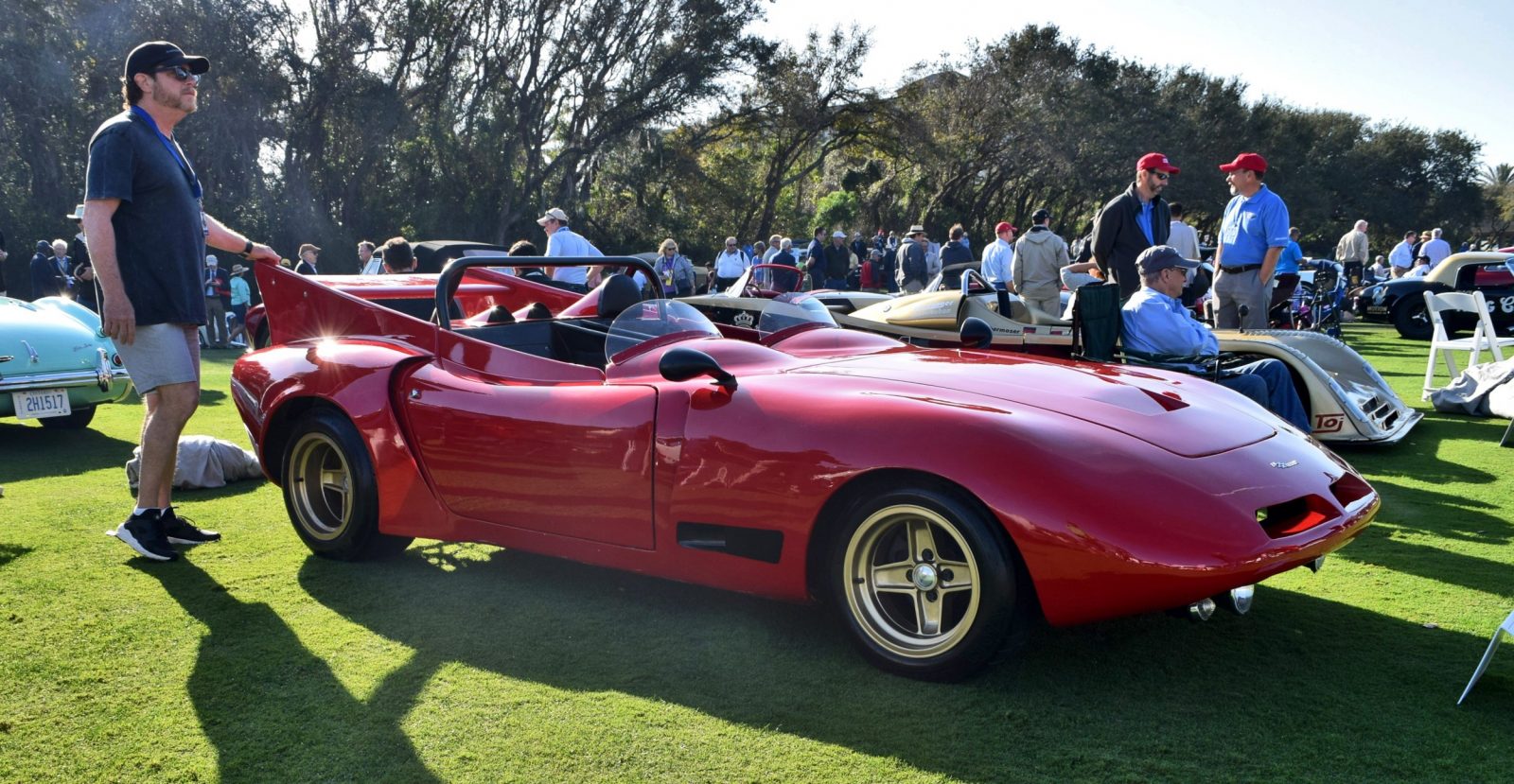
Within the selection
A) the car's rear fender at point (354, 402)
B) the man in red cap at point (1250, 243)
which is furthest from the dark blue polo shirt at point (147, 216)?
the man in red cap at point (1250, 243)

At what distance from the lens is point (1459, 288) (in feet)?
51.9

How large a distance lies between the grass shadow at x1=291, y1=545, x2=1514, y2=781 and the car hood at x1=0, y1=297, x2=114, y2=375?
13.9 ft

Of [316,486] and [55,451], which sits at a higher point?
[316,486]

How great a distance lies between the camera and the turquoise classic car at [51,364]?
6.76 m

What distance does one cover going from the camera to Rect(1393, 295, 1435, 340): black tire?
55.0 ft

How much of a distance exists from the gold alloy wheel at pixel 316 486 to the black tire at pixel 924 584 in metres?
2.28

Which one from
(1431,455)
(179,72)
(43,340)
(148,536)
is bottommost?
(1431,455)

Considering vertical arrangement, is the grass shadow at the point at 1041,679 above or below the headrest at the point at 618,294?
below

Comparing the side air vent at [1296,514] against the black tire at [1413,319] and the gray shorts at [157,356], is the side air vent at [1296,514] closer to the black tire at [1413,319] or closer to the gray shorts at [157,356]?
the gray shorts at [157,356]

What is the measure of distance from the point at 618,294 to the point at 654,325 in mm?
544

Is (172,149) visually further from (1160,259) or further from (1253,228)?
(1253,228)

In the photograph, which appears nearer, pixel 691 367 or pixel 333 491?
pixel 691 367

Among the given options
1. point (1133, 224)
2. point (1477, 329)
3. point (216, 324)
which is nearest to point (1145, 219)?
point (1133, 224)

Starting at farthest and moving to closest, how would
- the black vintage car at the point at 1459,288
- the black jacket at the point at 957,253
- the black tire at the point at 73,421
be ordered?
the black jacket at the point at 957,253
the black vintage car at the point at 1459,288
the black tire at the point at 73,421
